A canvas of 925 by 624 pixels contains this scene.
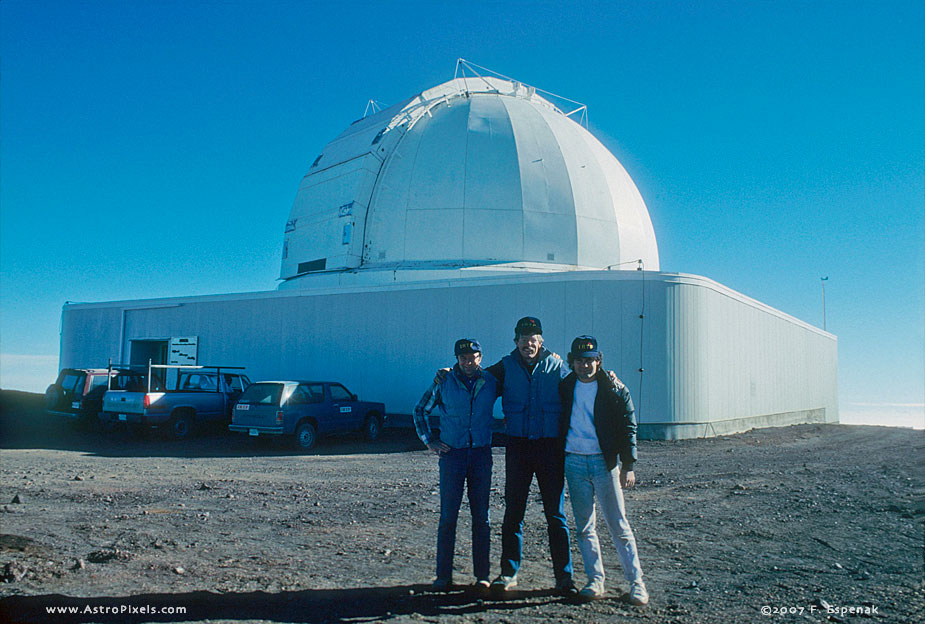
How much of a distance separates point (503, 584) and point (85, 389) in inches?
532

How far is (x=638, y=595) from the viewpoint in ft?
13.0

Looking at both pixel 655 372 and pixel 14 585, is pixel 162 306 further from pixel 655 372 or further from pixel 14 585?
pixel 14 585

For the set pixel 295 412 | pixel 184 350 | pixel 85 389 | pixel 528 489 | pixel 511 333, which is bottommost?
pixel 528 489

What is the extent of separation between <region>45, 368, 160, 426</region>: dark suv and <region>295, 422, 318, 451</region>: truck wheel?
421 centimetres

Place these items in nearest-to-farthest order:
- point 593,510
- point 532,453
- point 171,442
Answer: point 593,510
point 532,453
point 171,442

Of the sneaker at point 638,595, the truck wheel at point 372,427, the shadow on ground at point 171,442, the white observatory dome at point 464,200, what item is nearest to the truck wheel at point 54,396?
the shadow on ground at point 171,442

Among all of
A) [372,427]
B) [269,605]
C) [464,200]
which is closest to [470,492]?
[269,605]

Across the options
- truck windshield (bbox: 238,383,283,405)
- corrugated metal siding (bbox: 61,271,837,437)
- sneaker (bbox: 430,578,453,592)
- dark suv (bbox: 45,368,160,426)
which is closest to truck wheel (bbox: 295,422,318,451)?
truck windshield (bbox: 238,383,283,405)

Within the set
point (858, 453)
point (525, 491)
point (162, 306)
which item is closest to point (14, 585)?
point (525, 491)

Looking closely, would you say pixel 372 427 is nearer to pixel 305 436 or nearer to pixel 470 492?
pixel 305 436

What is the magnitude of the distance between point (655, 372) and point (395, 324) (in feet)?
20.1

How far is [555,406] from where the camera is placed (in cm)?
444

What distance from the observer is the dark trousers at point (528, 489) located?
4.32m
